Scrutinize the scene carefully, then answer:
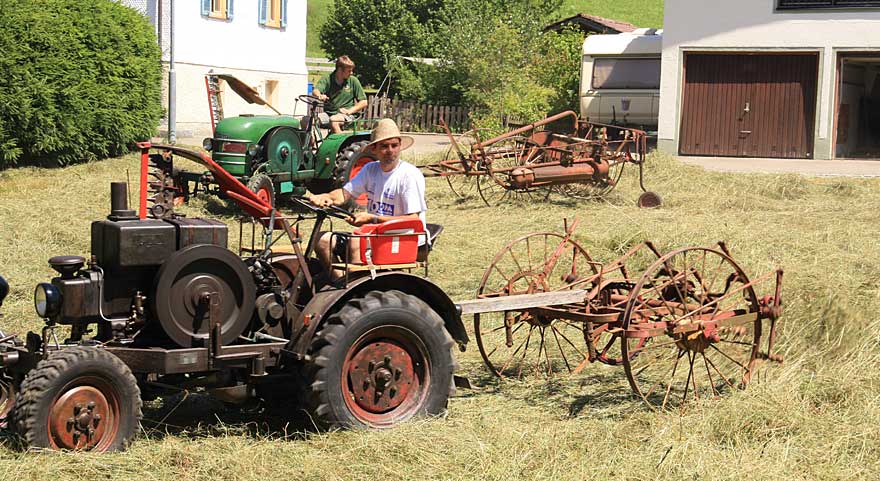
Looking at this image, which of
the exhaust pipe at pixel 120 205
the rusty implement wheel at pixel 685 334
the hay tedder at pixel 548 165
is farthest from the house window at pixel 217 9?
the exhaust pipe at pixel 120 205

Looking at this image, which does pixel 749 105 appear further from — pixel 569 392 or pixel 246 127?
pixel 569 392

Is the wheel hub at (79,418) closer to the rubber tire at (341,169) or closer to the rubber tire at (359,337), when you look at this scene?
the rubber tire at (359,337)

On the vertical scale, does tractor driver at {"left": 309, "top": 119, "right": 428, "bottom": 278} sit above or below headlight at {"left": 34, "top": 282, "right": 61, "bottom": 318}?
above

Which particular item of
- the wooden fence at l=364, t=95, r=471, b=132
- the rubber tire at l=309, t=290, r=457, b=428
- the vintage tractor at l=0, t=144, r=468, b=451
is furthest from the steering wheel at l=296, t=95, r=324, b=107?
the wooden fence at l=364, t=95, r=471, b=132

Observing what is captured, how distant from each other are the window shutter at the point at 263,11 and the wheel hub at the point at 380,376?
2146 centimetres

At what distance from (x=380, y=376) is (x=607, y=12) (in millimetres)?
55433

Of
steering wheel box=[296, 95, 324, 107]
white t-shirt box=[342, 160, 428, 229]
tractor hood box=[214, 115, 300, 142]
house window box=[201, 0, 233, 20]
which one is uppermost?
house window box=[201, 0, 233, 20]

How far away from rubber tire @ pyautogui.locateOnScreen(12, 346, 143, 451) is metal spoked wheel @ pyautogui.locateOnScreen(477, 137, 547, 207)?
29.8ft

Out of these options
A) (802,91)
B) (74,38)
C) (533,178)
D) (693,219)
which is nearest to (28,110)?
(74,38)

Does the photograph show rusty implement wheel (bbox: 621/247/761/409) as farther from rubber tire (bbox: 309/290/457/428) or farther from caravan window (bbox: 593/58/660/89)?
caravan window (bbox: 593/58/660/89)

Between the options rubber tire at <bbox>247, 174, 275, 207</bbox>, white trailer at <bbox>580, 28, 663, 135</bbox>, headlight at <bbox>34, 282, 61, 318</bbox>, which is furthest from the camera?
white trailer at <bbox>580, 28, 663, 135</bbox>

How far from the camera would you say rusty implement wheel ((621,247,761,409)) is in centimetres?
624

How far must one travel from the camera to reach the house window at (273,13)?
86.0 ft

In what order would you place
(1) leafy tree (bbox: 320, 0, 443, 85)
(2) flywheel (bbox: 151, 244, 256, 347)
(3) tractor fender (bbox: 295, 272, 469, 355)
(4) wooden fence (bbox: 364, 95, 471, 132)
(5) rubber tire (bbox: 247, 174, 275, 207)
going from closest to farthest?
(2) flywheel (bbox: 151, 244, 256, 347) → (3) tractor fender (bbox: 295, 272, 469, 355) → (5) rubber tire (bbox: 247, 174, 275, 207) → (4) wooden fence (bbox: 364, 95, 471, 132) → (1) leafy tree (bbox: 320, 0, 443, 85)
